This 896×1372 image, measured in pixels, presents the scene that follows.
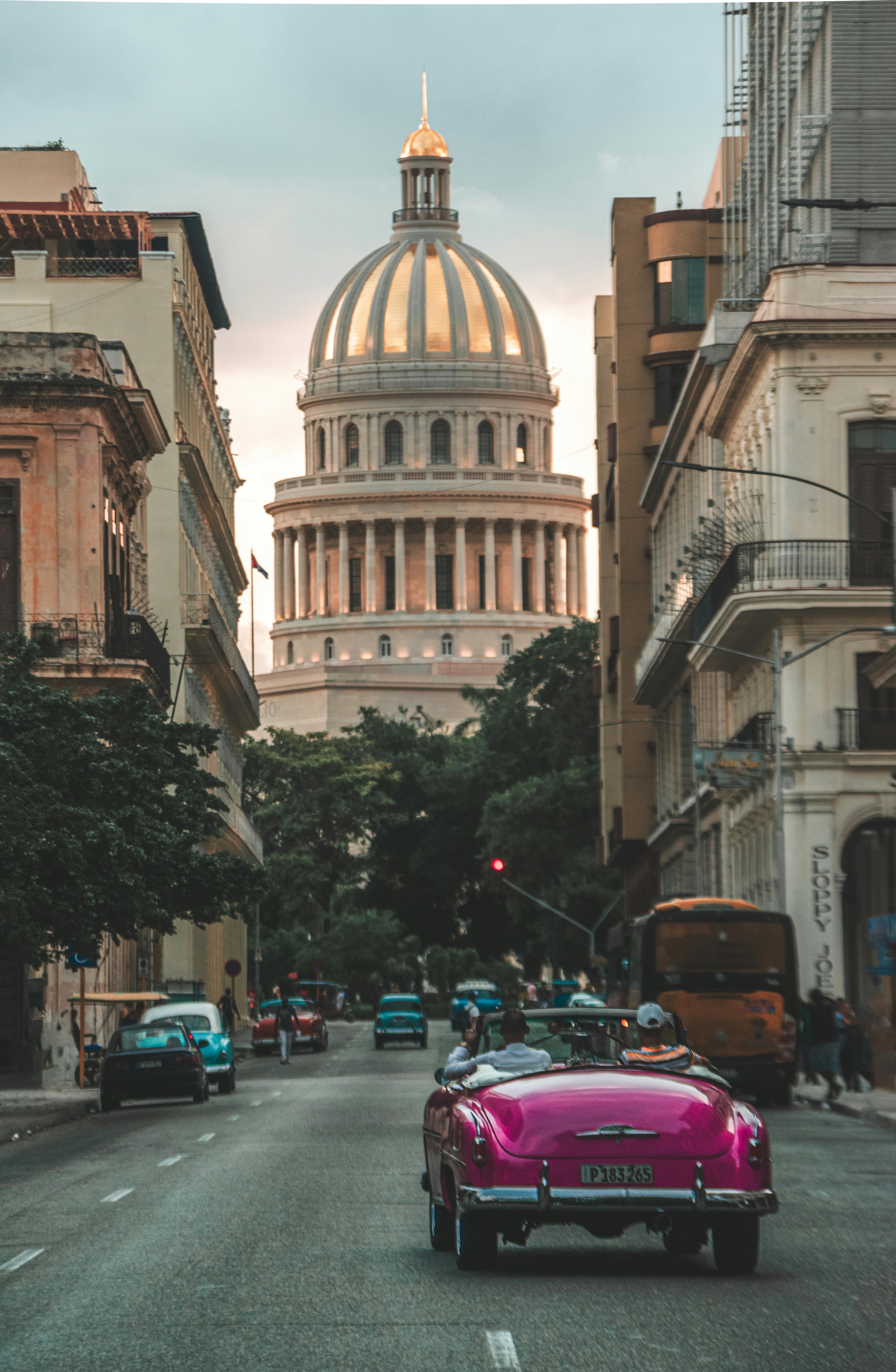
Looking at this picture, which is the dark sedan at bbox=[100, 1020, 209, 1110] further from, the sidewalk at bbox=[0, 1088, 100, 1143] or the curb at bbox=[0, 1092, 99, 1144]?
the sidewalk at bbox=[0, 1088, 100, 1143]

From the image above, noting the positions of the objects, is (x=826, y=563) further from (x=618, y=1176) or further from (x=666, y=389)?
(x=618, y=1176)

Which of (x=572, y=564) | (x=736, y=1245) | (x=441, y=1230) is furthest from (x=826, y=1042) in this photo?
(x=572, y=564)

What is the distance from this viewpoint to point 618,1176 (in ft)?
40.5

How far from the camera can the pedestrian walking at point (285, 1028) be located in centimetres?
5422

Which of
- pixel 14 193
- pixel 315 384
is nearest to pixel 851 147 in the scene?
pixel 14 193

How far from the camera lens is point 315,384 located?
166 metres

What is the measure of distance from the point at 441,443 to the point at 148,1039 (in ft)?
434

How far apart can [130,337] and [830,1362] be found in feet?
172

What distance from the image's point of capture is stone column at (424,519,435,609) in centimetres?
16138

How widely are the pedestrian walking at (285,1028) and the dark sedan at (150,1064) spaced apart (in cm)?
1940

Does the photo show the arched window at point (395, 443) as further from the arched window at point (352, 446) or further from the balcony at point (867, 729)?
the balcony at point (867, 729)

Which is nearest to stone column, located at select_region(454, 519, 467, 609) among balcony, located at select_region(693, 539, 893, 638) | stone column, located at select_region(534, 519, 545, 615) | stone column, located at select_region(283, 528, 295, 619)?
stone column, located at select_region(534, 519, 545, 615)

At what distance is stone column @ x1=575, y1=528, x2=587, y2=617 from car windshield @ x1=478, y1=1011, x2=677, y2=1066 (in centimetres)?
14826

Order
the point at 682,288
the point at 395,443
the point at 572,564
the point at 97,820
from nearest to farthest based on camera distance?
the point at 97,820
the point at 682,288
the point at 572,564
the point at 395,443
